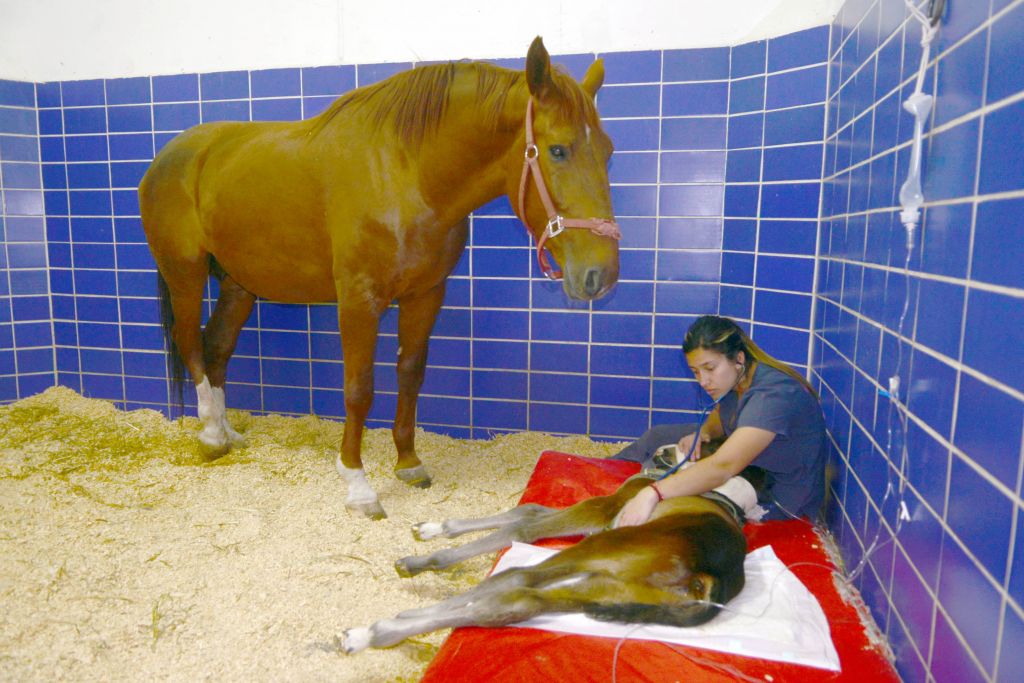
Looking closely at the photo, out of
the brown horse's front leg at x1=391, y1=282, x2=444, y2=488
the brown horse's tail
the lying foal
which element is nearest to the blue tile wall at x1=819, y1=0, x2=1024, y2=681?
the lying foal

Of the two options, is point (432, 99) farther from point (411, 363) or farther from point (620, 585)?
point (620, 585)

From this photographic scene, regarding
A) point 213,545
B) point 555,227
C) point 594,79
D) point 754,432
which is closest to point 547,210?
point 555,227

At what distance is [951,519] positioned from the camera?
125cm

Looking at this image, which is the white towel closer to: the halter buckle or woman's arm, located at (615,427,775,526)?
woman's arm, located at (615,427,775,526)

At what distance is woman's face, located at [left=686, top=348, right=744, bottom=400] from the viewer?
211 cm

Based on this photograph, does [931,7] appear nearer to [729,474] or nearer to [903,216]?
[903,216]

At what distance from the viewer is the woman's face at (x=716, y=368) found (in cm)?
211

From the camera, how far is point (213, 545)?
238 cm

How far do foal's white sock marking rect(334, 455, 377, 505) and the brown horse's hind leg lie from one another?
104cm

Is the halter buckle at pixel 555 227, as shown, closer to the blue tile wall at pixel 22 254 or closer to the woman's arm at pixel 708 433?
the woman's arm at pixel 708 433

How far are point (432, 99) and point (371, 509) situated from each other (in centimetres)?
161

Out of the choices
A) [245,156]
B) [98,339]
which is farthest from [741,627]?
[98,339]

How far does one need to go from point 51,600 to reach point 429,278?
1.64 m

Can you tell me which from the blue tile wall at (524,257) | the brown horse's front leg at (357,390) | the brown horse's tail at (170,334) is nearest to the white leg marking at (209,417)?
the brown horse's tail at (170,334)
